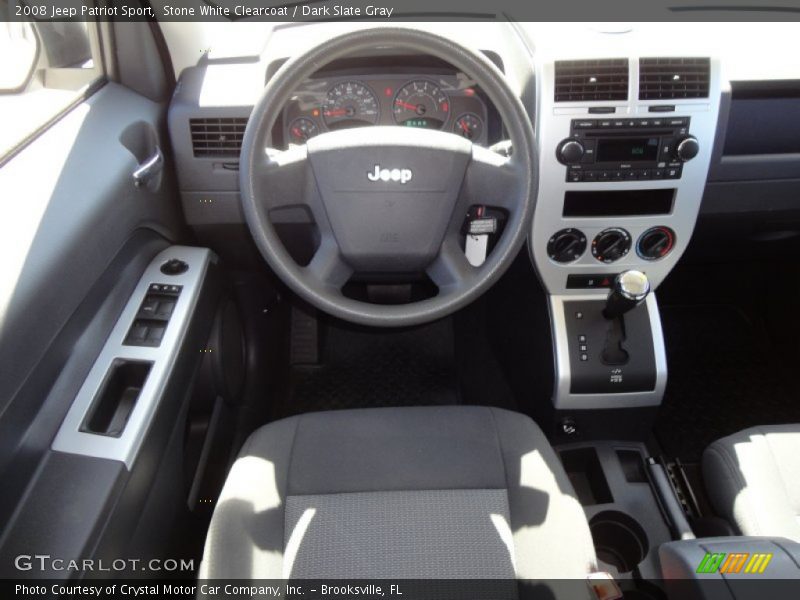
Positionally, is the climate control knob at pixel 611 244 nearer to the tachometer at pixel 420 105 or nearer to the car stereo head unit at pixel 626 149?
the car stereo head unit at pixel 626 149

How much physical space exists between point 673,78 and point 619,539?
1124mm

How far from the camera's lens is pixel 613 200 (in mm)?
1569

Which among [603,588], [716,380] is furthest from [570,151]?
[716,380]

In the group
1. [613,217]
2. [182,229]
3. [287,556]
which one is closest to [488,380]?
[613,217]

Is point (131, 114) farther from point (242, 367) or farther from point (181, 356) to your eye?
point (242, 367)

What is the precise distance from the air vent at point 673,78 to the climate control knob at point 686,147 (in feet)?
0.32

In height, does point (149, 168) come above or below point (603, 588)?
above

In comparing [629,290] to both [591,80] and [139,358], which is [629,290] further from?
[139,358]

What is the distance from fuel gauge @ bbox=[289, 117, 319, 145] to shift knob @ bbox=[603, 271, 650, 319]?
86 cm

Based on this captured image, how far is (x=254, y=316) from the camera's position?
2.07 metres

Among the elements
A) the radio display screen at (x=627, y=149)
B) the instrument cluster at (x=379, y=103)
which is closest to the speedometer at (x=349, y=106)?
the instrument cluster at (x=379, y=103)

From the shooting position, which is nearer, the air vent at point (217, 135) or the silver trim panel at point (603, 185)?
the silver trim panel at point (603, 185)

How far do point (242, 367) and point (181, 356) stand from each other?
59cm

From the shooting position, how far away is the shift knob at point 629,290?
5.04ft
